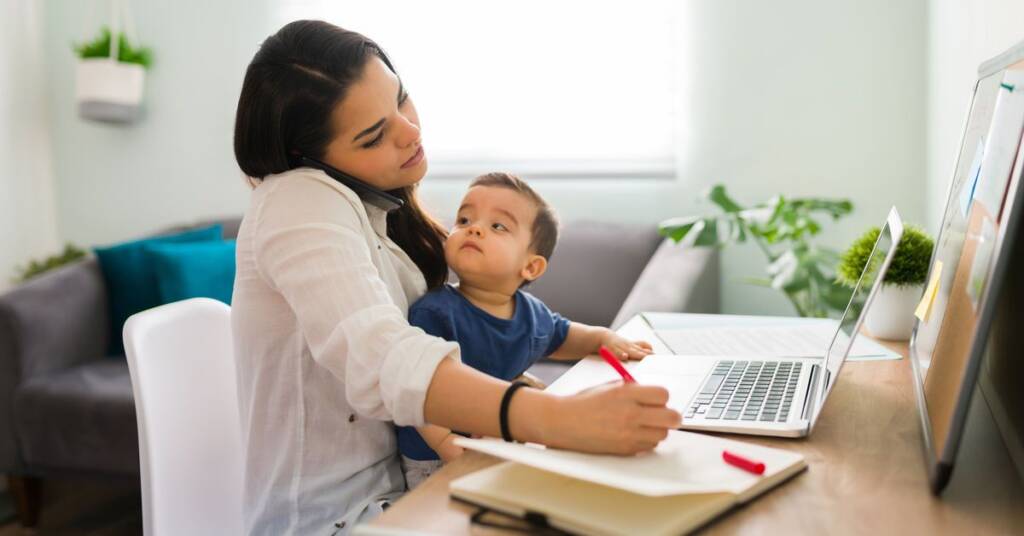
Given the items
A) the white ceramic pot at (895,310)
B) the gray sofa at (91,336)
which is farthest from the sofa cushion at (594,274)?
the white ceramic pot at (895,310)

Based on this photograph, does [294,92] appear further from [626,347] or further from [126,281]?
[126,281]

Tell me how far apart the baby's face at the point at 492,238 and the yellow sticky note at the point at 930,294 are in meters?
0.52

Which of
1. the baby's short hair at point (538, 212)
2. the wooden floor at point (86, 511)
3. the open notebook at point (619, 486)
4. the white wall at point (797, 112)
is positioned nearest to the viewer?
the open notebook at point (619, 486)

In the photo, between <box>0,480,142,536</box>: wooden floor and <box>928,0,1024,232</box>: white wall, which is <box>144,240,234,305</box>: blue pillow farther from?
<box>928,0,1024,232</box>: white wall

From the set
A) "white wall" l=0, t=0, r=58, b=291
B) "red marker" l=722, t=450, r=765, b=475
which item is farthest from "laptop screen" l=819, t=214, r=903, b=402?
"white wall" l=0, t=0, r=58, b=291

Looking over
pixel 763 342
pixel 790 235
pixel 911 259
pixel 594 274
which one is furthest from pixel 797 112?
pixel 763 342

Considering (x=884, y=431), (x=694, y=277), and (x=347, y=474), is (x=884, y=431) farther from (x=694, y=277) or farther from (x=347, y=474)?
(x=694, y=277)

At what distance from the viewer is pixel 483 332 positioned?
1310mm

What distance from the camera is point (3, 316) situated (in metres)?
2.74

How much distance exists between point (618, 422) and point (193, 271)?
2384 millimetres

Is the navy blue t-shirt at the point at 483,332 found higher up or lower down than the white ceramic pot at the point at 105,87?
lower down

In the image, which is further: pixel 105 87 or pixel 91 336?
pixel 105 87

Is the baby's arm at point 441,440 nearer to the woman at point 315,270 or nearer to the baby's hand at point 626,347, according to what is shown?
the woman at point 315,270

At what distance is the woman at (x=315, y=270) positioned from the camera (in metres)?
1.05
